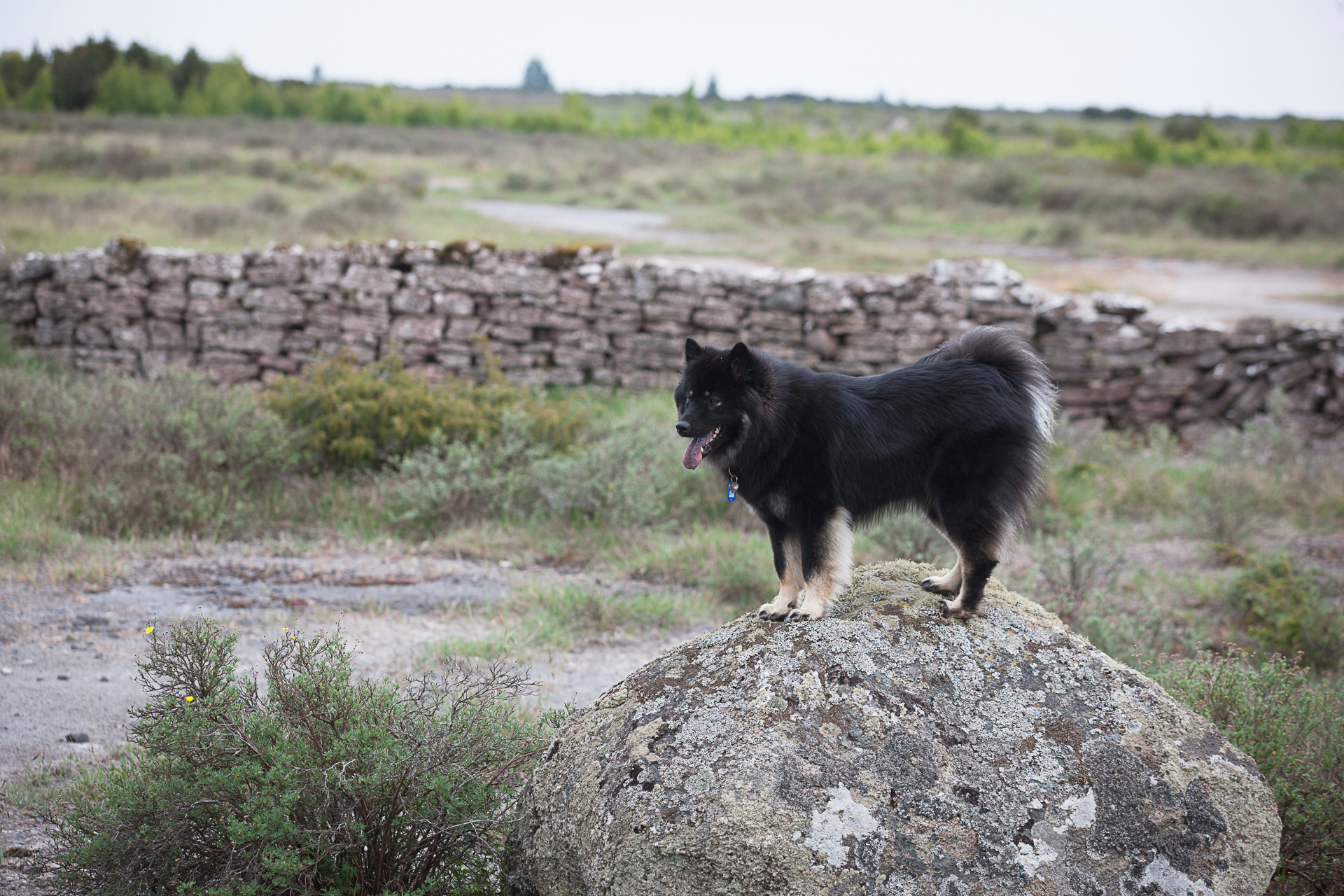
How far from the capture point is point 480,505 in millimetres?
8883

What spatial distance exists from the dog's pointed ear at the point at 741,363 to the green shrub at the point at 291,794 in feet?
5.33

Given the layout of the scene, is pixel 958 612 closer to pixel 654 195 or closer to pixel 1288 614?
pixel 1288 614

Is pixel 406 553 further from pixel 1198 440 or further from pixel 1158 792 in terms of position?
pixel 1198 440

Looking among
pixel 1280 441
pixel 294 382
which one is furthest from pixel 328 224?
pixel 1280 441

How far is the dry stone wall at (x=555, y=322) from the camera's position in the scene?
39.2ft

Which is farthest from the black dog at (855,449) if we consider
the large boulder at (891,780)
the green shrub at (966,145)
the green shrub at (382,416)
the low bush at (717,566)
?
the green shrub at (966,145)

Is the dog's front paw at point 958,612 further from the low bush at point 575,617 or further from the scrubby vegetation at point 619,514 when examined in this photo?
the low bush at point 575,617

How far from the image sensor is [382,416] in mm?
9672

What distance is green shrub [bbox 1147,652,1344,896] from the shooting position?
12.1 feet

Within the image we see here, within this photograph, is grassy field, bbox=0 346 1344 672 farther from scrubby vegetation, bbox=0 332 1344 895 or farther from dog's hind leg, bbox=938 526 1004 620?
dog's hind leg, bbox=938 526 1004 620

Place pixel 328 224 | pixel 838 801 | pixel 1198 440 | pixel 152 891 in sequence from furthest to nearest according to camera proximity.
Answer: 1. pixel 328 224
2. pixel 1198 440
3. pixel 152 891
4. pixel 838 801

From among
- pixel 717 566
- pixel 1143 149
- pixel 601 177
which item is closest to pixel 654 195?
pixel 601 177

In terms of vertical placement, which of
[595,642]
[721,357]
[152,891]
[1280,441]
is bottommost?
[595,642]

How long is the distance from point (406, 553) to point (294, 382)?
3.14 meters
